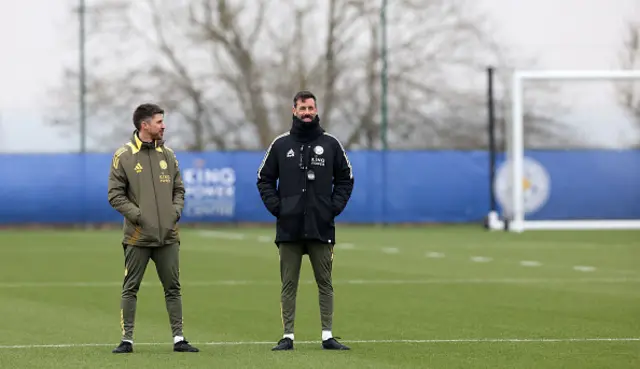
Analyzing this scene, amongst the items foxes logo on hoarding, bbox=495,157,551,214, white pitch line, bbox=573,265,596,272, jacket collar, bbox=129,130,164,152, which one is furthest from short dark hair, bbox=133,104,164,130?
foxes logo on hoarding, bbox=495,157,551,214

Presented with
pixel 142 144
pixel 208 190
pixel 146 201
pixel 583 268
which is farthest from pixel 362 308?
pixel 208 190

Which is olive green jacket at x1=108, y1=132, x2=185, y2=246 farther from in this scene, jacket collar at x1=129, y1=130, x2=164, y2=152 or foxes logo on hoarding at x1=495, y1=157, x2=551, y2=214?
foxes logo on hoarding at x1=495, y1=157, x2=551, y2=214

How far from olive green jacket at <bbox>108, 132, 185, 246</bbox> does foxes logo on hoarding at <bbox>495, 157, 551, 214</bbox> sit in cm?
2670

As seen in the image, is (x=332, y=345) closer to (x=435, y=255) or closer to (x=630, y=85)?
(x=435, y=255)

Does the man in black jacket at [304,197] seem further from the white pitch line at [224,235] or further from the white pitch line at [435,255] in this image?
the white pitch line at [224,235]

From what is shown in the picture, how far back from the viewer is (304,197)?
36.7 ft

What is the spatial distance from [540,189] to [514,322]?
954 inches

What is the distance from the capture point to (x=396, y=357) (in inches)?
431

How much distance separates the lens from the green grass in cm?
1096

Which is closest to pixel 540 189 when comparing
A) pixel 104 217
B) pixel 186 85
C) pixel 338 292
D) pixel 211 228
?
pixel 211 228

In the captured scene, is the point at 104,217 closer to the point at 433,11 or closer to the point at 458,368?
the point at 433,11

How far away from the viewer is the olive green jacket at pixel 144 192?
35.9 feet

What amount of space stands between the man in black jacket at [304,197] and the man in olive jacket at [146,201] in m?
0.77

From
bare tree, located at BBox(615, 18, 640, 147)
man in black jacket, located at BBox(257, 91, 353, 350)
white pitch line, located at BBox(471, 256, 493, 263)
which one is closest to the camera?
man in black jacket, located at BBox(257, 91, 353, 350)
